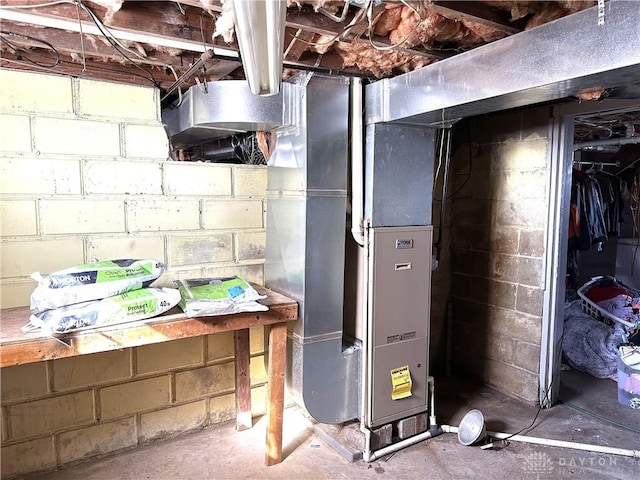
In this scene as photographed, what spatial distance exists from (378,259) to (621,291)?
9.84 ft

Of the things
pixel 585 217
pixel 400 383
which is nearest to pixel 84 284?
pixel 400 383

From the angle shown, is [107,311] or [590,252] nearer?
[107,311]

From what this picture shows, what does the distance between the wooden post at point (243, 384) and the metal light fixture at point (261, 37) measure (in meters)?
1.72

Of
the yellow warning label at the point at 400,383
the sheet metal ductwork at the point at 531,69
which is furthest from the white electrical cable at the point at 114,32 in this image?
the yellow warning label at the point at 400,383

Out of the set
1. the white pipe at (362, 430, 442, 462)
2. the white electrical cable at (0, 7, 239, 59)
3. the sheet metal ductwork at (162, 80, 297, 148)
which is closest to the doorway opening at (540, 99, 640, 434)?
the white pipe at (362, 430, 442, 462)

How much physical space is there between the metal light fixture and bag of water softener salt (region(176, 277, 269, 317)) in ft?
3.20

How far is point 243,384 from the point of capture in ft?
9.14

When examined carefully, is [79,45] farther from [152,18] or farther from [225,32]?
[225,32]

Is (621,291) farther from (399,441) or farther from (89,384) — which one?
(89,384)

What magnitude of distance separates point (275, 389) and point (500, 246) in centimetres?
204

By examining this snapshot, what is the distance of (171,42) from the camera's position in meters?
1.96

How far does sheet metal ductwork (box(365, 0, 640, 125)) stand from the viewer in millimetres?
1403

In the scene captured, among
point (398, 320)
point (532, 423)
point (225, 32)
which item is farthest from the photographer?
point (532, 423)

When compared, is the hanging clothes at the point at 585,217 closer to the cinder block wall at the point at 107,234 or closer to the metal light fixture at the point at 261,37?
the cinder block wall at the point at 107,234
